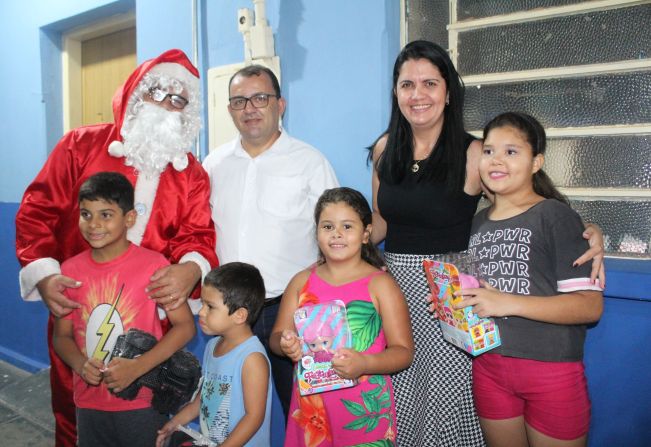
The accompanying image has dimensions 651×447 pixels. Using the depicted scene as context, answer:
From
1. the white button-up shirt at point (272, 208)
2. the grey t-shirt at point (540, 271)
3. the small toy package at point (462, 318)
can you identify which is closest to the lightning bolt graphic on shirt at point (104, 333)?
the white button-up shirt at point (272, 208)

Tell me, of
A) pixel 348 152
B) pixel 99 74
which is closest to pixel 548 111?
pixel 348 152

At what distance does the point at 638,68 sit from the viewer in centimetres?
193

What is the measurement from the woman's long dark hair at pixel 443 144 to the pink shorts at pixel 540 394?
0.64 meters

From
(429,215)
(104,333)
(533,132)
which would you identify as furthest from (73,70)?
(533,132)

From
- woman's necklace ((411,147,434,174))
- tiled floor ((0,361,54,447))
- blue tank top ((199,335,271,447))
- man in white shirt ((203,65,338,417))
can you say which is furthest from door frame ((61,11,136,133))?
blue tank top ((199,335,271,447))

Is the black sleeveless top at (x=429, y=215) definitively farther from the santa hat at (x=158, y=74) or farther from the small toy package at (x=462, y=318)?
the santa hat at (x=158, y=74)

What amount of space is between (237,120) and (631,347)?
1.91 metres

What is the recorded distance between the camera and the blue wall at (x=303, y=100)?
185 cm

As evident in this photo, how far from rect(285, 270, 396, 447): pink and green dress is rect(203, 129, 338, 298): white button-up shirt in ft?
1.87

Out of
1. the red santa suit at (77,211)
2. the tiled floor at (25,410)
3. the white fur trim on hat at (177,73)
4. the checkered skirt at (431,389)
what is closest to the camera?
the checkered skirt at (431,389)

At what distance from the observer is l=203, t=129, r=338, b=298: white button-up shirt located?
212cm

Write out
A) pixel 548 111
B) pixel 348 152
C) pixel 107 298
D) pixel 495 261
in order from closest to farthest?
pixel 495 261, pixel 107 298, pixel 548 111, pixel 348 152

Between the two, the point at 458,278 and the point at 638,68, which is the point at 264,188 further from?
the point at 638,68

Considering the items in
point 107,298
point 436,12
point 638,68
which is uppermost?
point 436,12
